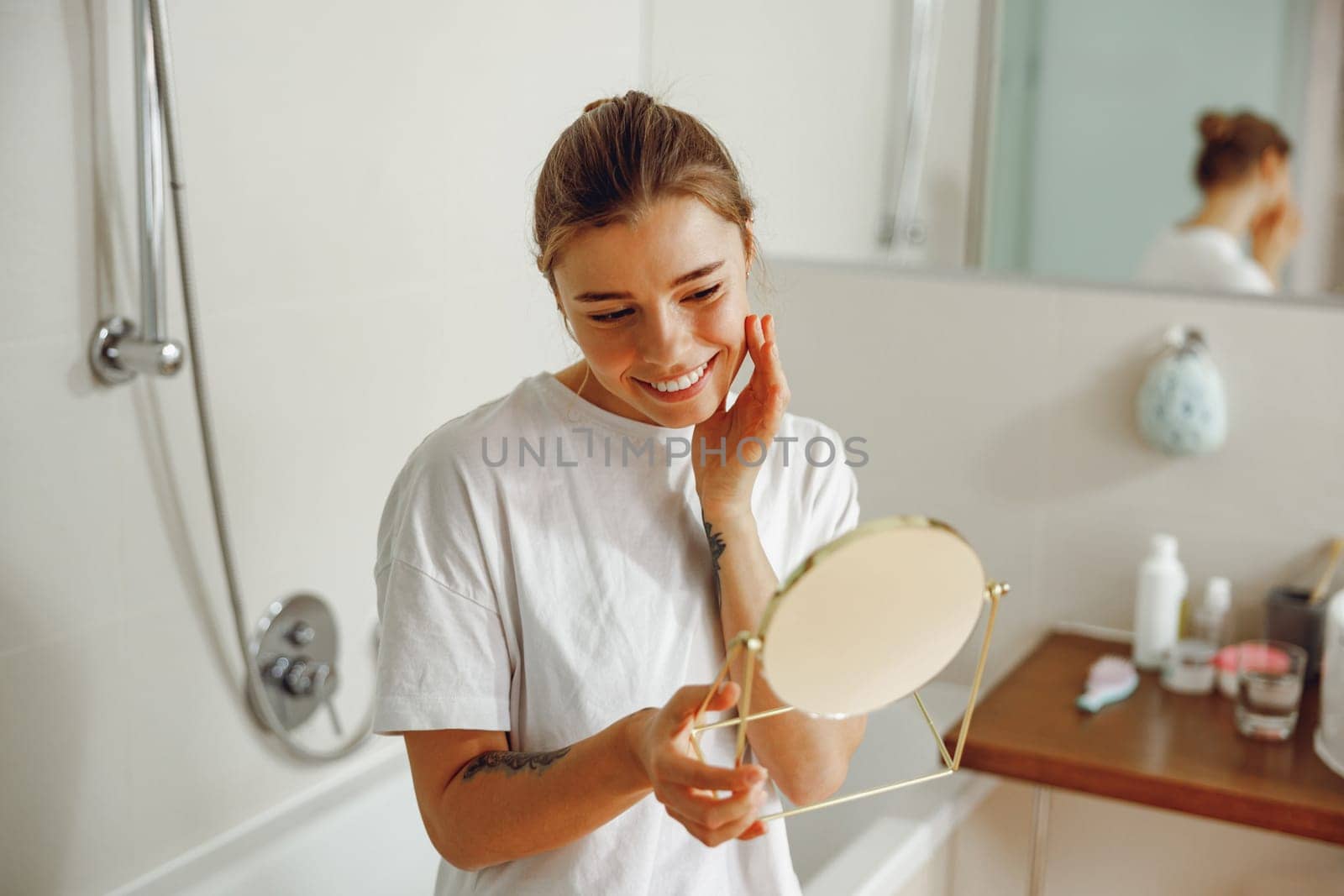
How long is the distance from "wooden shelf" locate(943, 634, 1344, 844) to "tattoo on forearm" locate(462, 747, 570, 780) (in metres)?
0.86

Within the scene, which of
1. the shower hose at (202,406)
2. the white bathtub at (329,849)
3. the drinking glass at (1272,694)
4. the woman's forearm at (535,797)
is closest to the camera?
the woman's forearm at (535,797)

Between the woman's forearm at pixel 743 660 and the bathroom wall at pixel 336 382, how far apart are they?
714 mm

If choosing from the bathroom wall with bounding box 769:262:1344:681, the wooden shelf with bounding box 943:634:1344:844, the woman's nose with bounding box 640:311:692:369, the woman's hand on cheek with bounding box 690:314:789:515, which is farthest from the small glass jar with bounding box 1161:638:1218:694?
the woman's nose with bounding box 640:311:692:369

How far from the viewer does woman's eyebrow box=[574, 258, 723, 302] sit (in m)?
0.78

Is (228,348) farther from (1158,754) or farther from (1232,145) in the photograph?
(1232,145)

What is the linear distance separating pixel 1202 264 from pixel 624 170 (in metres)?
1.23

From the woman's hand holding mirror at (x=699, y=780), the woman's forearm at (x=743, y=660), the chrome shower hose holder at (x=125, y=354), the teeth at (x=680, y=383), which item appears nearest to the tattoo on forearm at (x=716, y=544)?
the woman's forearm at (x=743, y=660)

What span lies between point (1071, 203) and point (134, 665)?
128 cm

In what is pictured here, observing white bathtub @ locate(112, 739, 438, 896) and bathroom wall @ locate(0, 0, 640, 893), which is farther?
white bathtub @ locate(112, 739, 438, 896)

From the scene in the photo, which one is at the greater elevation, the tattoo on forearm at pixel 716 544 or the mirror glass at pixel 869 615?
the mirror glass at pixel 869 615

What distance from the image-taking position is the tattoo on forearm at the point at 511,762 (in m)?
0.79

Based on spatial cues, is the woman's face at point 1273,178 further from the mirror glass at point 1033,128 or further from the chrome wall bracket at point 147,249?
the chrome wall bracket at point 147,249

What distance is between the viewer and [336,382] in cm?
157

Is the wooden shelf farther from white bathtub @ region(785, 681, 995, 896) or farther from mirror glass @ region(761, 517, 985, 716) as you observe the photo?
mirror glass @ region(761, 517, 985, 716)
